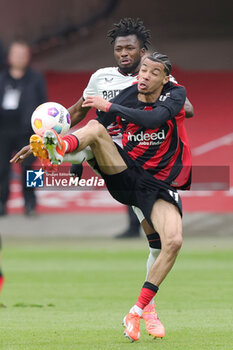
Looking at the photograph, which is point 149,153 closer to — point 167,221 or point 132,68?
point 167,221

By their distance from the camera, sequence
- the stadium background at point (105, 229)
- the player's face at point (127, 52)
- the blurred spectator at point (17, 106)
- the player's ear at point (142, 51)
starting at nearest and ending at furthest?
the stadium background at point (105, 229)
the player's face at point (127, 52)
the player's ear at point (142, 51)
the blurred spectator at point (17, 106)

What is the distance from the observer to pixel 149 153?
21.7 ft

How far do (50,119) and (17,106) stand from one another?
917 cm

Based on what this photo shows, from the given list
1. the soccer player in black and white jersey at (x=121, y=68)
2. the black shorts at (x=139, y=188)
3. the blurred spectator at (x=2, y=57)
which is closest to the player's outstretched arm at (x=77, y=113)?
the soccer player in black and white jersey at (x=121, y=68)

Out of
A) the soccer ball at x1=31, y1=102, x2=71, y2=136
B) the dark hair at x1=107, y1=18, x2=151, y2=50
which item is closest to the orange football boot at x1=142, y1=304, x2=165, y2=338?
the soccer ball at x1=31, y1=102, x2=71, y2=136

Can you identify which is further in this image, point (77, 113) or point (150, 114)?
point (77, 113)

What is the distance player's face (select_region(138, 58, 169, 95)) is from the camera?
20.7 ft

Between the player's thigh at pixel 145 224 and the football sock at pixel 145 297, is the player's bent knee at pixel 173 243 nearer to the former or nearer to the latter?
the football sock at pixel 145 297

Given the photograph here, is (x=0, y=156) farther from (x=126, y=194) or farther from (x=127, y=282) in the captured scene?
(x=126, y=194)

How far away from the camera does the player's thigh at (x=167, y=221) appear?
20.5 ft

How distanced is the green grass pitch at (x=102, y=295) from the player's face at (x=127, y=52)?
2125mm

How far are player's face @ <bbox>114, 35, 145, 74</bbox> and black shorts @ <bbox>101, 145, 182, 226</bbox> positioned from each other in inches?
31.5

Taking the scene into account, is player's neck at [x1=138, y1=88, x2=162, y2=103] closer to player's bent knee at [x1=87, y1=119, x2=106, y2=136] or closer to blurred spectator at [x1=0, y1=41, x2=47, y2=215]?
player's bent knee at [x1=87, y1=119, x2=106, y2=136]

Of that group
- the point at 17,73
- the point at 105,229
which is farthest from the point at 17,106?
the point at 105,229
